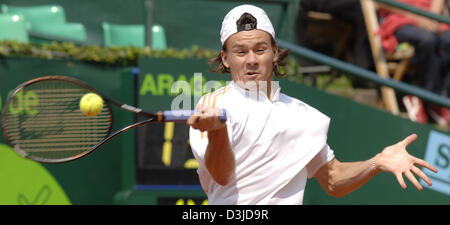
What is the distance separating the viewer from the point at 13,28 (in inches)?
230

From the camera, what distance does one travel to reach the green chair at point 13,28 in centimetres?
575

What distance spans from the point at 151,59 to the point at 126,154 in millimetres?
772

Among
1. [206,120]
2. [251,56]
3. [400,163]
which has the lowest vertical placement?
[400,163]

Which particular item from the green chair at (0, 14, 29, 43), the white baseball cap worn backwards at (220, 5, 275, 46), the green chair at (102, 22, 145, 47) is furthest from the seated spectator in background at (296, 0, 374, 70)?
the white baseball cap worn backwards at (220, 5, 275, 46)

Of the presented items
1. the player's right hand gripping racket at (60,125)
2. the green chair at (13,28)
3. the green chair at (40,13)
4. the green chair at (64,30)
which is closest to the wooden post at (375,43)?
the green chair at (64,30)

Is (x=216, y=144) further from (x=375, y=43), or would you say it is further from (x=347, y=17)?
(x=347, y=17)

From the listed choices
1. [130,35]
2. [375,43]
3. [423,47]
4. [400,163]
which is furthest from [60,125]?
[423,47]

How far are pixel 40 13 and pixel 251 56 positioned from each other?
183 inches

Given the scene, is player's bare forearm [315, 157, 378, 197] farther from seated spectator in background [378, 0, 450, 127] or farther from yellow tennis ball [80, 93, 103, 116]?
seated spectator in background [378, 0, 450, 127]

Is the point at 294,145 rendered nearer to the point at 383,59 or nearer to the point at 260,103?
the point at 260,103

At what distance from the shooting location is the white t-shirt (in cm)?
241

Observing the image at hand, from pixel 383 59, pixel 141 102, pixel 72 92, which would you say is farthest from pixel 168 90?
pixel 383 59

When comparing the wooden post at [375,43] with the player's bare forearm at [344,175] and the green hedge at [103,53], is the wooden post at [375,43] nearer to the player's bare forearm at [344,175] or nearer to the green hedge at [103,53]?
the green hedge at [103,53]
